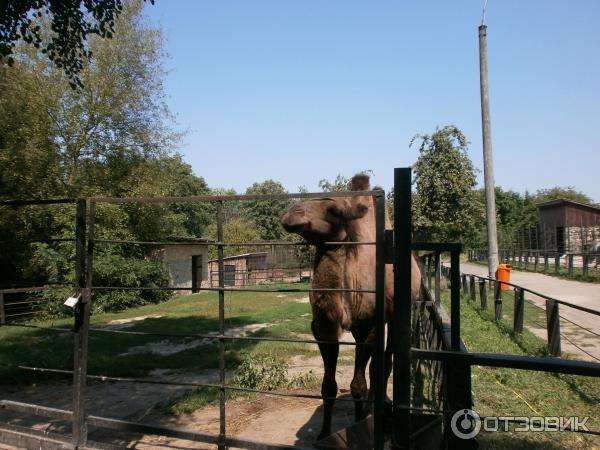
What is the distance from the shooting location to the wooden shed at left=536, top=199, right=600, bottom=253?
28203mm

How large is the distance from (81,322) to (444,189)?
14935 mm

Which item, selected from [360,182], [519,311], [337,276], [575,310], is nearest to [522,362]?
[337,276]

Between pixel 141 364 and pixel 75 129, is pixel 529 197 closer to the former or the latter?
pixel 75 129

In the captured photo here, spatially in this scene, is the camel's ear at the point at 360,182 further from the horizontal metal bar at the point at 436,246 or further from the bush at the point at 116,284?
the bush at the point at 116,284

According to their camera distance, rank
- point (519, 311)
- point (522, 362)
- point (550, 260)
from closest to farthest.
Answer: point (522, 362), point (519, 311), point (550, 260)

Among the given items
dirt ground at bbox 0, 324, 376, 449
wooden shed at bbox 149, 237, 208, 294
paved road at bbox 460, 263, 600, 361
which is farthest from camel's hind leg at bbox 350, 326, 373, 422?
wooden shed at bbox 149, 237, 208, 294

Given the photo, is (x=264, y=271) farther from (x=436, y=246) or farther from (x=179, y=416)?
(x=436, y=246)

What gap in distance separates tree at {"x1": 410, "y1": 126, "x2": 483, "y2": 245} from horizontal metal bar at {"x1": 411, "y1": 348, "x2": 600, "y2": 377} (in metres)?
14.8

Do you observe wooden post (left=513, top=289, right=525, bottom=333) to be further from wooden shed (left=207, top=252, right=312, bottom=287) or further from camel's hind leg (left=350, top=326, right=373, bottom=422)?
camel's hind leg (left=350, top=326, right=373, bottom=422)

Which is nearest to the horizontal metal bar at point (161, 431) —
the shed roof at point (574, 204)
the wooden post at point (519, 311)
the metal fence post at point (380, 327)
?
the metal fence post at point (380, 327)

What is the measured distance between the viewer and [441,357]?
7.73 ft

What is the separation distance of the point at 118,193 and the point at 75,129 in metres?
2.82

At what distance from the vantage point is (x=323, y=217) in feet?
12.3

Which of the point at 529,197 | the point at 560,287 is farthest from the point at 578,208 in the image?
the point at 529,197
